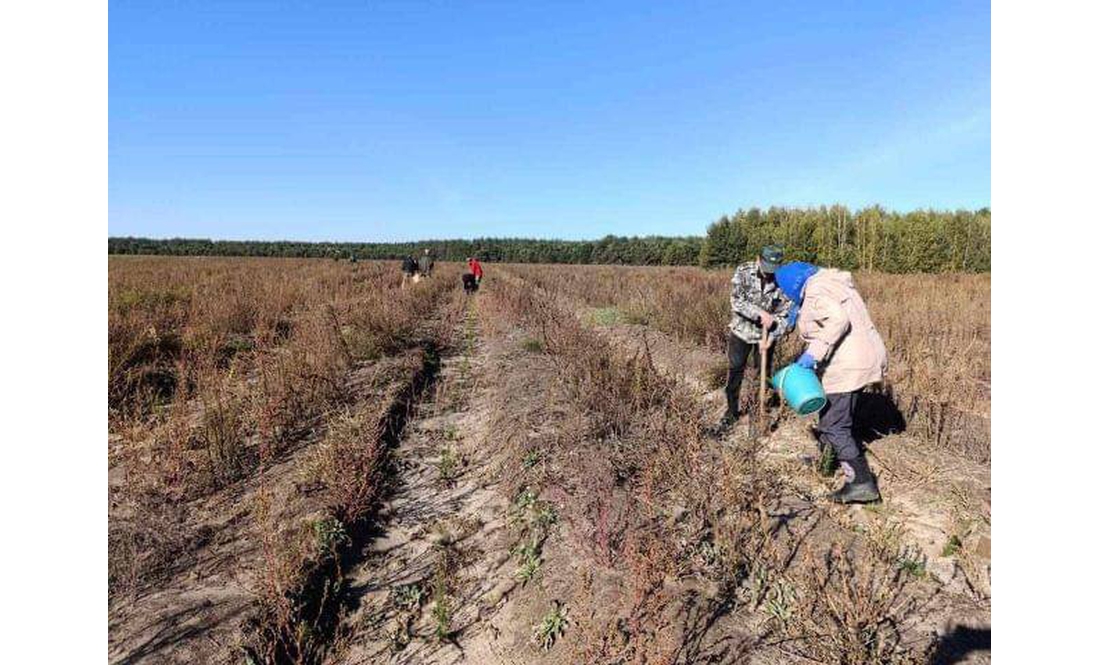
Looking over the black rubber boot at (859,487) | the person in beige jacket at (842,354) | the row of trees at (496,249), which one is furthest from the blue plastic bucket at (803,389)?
the row of trees at (496,249)

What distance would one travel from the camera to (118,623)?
2.24m

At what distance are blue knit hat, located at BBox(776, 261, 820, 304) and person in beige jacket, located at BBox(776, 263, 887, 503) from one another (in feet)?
0.04

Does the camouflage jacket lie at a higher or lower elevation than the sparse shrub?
higher

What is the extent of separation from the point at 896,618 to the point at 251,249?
9313cm

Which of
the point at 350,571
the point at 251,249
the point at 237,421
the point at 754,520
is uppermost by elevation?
the point at 251,249

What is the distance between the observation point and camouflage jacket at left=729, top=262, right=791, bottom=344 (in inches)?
171

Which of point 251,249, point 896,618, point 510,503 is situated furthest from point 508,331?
point 251,249

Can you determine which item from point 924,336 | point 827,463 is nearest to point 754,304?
point 827,463

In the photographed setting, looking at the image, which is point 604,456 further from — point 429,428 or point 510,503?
point 429,428

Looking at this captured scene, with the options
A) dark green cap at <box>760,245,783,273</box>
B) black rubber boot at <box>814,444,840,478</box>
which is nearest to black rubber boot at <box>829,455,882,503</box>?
black rubber boot at <box>814,444,840,478</box>

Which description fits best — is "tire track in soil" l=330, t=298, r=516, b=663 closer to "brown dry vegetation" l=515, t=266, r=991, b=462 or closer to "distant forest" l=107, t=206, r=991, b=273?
"brown dry vegetation" l=515, t=266, r=991, b=462

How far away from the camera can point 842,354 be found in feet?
10.6

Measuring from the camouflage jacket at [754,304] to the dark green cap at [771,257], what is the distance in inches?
13.0

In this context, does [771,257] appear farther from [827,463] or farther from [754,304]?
[827,463]
